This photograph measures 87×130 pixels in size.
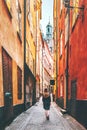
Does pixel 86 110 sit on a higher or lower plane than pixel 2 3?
lower

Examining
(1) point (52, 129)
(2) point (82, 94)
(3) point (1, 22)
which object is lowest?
(1) point (52, 129)

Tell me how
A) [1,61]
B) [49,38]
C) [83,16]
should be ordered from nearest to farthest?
1. [1,61]
2. [83,16]
3. [49,38]

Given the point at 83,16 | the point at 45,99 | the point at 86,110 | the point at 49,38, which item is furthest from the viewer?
the point at 49,38

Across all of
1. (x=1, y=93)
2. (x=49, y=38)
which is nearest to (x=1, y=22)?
(x=1, y=93)

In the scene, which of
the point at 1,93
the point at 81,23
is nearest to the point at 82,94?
the point at 81,23

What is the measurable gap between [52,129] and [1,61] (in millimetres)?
3210

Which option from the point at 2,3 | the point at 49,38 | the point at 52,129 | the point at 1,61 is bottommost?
the point at 52,129

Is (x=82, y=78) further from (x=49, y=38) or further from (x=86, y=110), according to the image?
(x=49, y=38)

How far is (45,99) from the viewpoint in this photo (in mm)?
17078

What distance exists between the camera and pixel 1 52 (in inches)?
394

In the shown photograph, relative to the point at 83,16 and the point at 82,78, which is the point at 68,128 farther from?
the point at 83,16

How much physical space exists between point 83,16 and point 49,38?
402ft

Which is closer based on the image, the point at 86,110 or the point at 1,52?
the point at 1,52

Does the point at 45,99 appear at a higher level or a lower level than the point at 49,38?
lower
